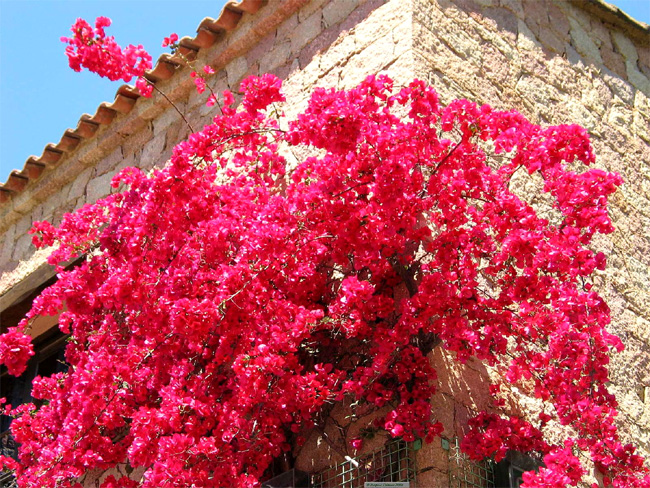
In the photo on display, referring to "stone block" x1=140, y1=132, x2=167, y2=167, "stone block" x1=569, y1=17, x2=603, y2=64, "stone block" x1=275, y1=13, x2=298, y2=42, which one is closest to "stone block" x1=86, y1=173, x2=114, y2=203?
"stone block" x1=140, y1=132, x2=167, y2=167

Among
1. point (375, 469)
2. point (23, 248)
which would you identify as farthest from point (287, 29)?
point (375, 469)

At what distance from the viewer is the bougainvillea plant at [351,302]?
10.9 ft

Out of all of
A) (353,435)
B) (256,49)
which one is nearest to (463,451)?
(353,435)

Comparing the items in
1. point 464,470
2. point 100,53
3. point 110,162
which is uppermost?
point 110,162

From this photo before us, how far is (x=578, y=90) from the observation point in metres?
5.11

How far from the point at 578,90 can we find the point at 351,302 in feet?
8.04

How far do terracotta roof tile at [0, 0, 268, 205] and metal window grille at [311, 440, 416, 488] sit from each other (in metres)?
2.92

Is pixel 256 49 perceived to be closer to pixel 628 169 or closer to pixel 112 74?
pixel 112 74

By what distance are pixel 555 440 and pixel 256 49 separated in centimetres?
288

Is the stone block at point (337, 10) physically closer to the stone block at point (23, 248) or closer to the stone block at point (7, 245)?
the stone block at point (23, 248)

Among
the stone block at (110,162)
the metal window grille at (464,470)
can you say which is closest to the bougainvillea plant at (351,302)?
the metal window grille at (464,470)

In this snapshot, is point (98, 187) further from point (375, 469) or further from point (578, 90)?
point (375, 469)

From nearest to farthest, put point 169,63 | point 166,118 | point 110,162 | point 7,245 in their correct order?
point 169,63
point 166,118
point 110,162
point 7,245

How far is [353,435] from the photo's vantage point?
3.58 m
